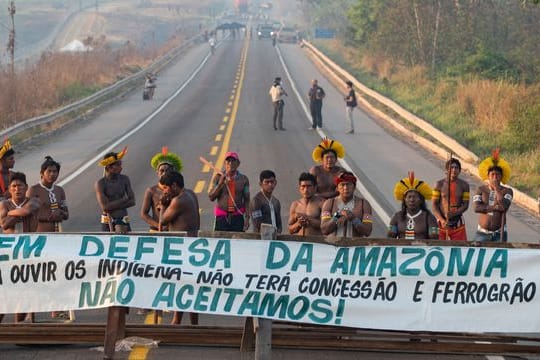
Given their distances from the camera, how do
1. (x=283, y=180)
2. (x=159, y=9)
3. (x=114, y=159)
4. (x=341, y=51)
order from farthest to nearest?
(x=159, y=9) < (x=341, y=51) < (x=283, y=180) < (x=114, y=159)

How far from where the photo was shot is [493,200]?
12117mm

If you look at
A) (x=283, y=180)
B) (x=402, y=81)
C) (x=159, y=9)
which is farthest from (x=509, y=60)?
(x=159, y=9)

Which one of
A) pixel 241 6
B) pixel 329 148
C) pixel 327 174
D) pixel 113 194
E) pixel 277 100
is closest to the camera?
pixel 113 194

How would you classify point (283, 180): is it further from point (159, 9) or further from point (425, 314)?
point (159, 9)

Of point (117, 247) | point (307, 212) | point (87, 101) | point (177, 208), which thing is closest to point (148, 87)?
point (87, 101)

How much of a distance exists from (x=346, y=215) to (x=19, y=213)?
346 centimetres

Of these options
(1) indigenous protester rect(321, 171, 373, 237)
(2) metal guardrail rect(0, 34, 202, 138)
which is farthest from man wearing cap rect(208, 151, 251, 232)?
(2) metal guardrail rect(0, 34, 202, 138)

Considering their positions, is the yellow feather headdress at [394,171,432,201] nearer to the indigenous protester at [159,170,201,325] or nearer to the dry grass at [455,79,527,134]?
the indigenous protester at [159,170,201,325]

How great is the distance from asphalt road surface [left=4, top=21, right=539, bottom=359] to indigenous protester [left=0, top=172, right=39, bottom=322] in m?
1.06

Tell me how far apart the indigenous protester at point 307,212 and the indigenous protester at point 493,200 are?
237cm

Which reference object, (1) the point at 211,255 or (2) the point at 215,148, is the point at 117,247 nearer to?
(1) the point at 211,255

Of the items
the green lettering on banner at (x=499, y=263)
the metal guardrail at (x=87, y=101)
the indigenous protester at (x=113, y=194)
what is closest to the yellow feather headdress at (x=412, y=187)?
the green lettering on banner at (x=499, y=263)

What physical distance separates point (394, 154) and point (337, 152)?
12.6m

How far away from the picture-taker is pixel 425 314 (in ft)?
28.7
